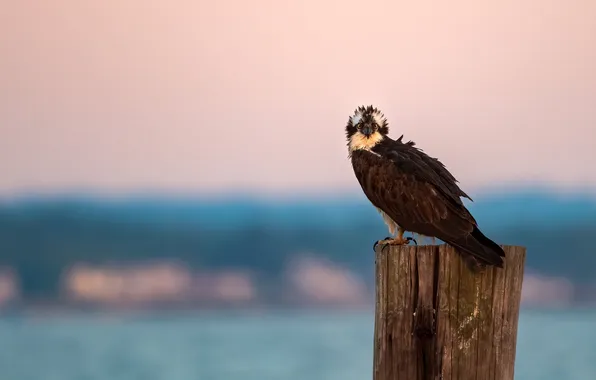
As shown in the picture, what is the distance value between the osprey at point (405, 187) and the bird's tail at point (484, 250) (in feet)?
0.68

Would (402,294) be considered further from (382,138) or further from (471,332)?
(382,138)

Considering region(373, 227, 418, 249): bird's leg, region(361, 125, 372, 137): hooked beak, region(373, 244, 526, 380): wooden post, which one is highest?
region(361, 125, 372, 137): hooked beak

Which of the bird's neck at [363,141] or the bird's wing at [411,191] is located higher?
the bird's neck at [363,141]

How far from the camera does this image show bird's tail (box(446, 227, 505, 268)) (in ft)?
14.0

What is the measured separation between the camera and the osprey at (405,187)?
19.0ft

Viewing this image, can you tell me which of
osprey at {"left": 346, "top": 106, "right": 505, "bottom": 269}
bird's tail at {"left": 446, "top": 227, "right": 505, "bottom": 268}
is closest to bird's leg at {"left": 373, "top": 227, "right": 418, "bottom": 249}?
osprey at {"left": 346, "top": 106, "right": 505, "bottom": 269}

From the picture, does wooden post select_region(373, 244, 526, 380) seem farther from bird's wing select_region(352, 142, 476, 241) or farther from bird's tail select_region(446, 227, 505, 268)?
bird's wing select_region(352, 142, 476, 241)

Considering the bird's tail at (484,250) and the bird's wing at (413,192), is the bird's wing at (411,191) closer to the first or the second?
the bird's wing at (413,192)

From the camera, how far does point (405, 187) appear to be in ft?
21.8

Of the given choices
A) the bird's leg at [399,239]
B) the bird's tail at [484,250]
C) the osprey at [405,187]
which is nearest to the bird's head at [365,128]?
the osprey at [405,187]

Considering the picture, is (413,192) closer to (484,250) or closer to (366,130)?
(366,130)

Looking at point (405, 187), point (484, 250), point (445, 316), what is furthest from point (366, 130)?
point (445, 316)

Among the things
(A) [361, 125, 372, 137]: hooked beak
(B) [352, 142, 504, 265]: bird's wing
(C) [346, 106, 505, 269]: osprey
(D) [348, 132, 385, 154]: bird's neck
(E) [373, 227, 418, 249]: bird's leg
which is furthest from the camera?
(A) [361, 125, 372, 137]: hooked beak

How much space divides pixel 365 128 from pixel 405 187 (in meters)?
1.57
